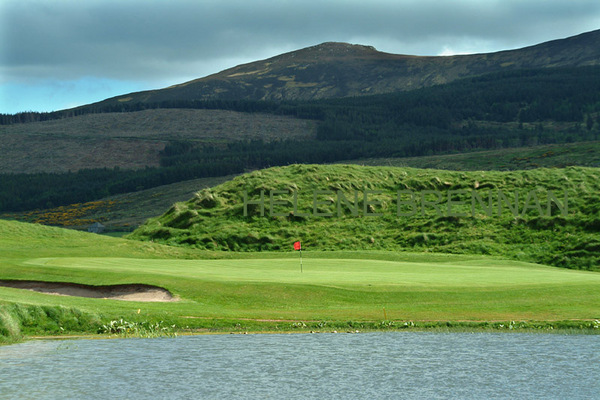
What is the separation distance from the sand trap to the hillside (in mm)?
31003

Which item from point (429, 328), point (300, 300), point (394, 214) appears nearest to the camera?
point (429, 328)

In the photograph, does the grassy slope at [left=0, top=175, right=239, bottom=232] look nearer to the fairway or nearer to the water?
the fairway

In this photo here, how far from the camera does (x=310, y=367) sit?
2023 cm

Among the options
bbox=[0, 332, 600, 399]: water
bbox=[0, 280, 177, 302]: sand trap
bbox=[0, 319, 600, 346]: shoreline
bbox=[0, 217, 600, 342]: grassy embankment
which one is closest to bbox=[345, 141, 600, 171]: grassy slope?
bbox=[0, 217, 600, 342]: grassy embankment

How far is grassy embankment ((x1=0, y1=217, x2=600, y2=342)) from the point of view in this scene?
25594mm

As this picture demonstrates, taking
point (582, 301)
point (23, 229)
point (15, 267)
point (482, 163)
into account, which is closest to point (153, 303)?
point (15, 267)

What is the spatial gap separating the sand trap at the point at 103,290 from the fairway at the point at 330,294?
0.26 meters

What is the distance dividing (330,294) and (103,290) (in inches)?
364

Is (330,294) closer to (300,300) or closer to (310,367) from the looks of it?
(300,300)

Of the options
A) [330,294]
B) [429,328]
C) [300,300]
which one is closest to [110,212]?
[330,294]

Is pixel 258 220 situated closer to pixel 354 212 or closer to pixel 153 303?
pixel 354 212

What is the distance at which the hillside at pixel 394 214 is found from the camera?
198 ft

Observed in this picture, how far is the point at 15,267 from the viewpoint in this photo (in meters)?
33.2

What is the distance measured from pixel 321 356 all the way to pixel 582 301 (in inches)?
487
